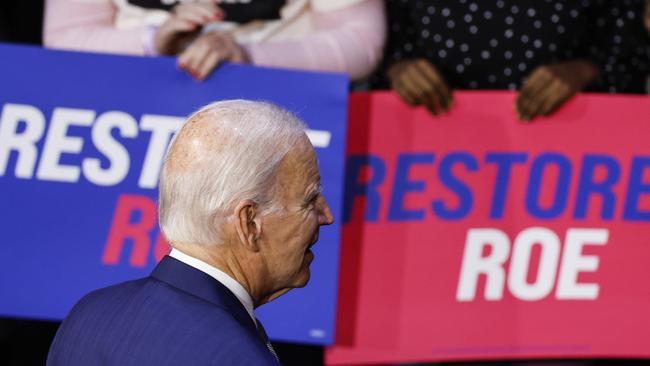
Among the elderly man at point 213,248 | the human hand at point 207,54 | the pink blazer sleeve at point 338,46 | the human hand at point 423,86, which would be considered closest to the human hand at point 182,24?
the human hand at point 207,54

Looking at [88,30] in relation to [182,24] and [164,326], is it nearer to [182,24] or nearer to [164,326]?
[182,24]

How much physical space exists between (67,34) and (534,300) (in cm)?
175

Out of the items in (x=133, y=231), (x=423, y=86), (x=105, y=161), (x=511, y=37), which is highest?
(x=511, y=37)

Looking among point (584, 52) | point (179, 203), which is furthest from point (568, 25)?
point (179, 203)

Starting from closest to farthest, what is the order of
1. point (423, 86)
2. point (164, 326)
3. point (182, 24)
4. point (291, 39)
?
point (164, 326)
point (182, 24)
point (423, 86)
point (291, 39)

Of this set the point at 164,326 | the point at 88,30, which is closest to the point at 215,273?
the point at 164,326

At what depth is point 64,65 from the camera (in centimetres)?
392

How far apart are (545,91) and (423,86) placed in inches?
15.3

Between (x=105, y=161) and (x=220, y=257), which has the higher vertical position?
(x=220, y=257)

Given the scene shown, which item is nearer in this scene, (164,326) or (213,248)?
(164,326)

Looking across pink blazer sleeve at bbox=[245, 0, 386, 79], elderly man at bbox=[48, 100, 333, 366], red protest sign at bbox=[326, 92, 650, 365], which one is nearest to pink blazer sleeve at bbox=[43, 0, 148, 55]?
pink blazer sleeve at bbox=[245, 0, 386, 79]

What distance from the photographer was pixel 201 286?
2.26 metres

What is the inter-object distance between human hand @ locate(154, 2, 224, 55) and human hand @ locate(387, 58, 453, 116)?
0.60 m

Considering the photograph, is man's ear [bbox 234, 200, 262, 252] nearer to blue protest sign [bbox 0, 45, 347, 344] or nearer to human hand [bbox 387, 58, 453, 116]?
blue protest sign [bbox 0, 45, 347, 344]
